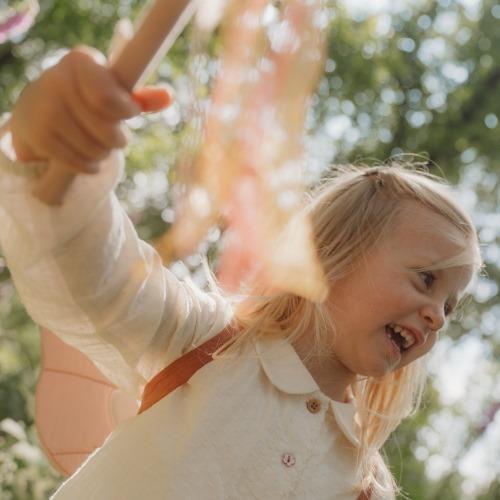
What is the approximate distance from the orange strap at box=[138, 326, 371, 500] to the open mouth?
0.32m

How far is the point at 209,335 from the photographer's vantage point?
1.62 m

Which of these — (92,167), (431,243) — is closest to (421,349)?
(431,243)

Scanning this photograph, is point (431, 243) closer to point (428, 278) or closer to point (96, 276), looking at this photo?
point (428, 278)

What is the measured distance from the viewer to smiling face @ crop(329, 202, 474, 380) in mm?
1655

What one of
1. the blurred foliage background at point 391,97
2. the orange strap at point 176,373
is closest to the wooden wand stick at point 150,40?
the orange strap at point 176,373

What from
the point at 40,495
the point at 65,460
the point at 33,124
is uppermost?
the point at 33,124

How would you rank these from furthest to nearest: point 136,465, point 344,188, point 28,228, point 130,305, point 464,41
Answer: point 464,41, point 344,188, point 136,465, point 130,305, point 28,228

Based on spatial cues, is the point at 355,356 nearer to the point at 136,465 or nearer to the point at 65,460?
the point at 136,465

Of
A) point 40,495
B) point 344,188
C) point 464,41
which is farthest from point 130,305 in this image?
point 464,41

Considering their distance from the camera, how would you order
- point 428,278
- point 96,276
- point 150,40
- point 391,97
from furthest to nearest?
point 391,97, point 428,278, point 96,276, point 150,40

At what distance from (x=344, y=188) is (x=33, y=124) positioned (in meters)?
1.05

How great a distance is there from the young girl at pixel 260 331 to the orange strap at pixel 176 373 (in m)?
0.01

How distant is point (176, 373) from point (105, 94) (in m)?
0.78

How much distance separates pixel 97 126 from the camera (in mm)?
935
